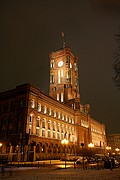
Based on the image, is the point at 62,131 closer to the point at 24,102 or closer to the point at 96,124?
the point at 24,102

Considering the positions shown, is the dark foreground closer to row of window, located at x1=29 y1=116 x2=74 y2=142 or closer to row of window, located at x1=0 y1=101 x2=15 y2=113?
row of window, located at x1=29 y1=116 x2=74 y2=142

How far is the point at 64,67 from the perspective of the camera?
9394cm

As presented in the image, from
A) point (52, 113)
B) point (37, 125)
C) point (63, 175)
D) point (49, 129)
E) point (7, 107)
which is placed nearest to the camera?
point (63, 175)

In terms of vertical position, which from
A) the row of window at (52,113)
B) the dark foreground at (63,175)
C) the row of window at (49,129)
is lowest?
the dark foreground at (63,175)

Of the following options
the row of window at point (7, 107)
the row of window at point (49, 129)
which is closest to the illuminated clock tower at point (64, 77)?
the row of window at point (49, 129)

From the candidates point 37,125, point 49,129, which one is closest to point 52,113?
point 49,129

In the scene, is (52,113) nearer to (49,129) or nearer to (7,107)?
(49,129)

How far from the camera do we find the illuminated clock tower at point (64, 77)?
287 ft

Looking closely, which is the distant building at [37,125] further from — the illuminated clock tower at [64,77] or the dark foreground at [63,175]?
the dark foreground at [63,175]

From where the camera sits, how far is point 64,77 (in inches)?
3590

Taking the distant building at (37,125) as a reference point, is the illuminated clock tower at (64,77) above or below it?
above

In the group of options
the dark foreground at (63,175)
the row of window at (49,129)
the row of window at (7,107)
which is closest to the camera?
the dark foreground at (63,175)

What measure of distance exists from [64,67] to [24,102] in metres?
47.7

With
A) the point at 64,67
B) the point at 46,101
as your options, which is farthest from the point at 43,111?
the point at 64,67
